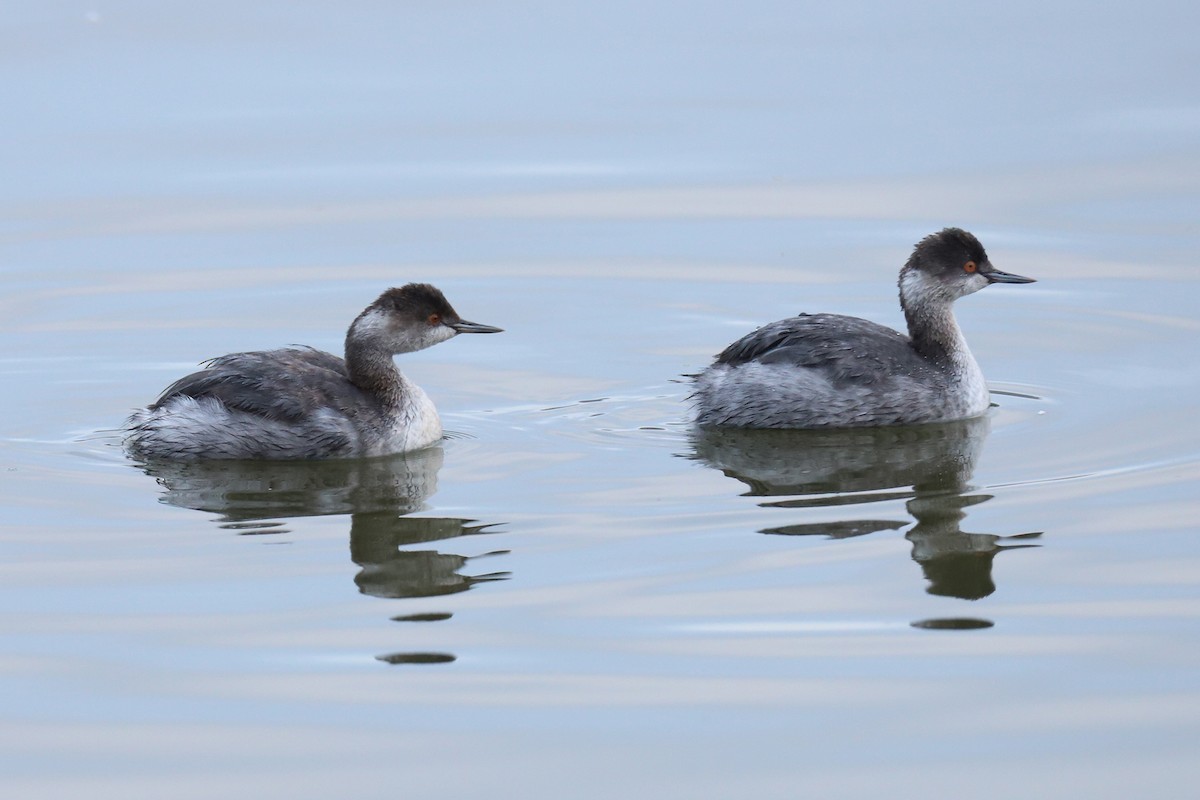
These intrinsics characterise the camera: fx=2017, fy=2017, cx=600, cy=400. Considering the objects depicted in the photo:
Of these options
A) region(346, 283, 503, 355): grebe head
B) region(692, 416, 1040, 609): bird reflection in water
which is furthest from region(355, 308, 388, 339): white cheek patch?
region(692, 416, 1040, 609): bird reflection in water

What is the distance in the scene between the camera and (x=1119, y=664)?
22.1ft

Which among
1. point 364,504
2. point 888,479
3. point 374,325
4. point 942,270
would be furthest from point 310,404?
point 942,270

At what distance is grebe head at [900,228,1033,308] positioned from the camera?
35.4 ft

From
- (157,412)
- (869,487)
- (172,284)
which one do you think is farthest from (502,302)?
(869,487)

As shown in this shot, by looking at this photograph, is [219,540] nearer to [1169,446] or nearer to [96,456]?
[96,456]

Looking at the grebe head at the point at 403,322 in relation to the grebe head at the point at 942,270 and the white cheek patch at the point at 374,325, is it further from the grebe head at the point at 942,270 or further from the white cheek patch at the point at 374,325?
the grebe head at the point at 942,270

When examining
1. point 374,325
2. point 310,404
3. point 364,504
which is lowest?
point 364,504

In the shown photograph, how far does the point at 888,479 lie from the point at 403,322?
2535 millimetres

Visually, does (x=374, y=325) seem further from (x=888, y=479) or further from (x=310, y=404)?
(x=888, y=479)

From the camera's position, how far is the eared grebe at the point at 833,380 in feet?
34.1

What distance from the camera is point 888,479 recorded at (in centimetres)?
932

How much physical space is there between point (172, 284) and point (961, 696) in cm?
782

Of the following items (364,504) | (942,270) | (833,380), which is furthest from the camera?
(942,270)

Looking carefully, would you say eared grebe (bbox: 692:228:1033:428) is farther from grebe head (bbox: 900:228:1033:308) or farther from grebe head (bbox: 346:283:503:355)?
grebe head (bbox: 346:283:503:355)
